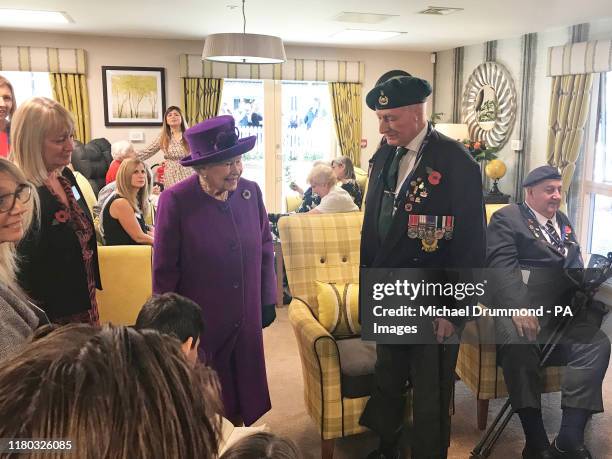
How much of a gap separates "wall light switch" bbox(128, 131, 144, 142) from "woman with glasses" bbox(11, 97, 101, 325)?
482 cm

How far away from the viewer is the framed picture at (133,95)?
20.4ft

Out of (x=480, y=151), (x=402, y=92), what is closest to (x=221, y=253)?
(x=402, y=92)

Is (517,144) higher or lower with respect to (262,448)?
higher

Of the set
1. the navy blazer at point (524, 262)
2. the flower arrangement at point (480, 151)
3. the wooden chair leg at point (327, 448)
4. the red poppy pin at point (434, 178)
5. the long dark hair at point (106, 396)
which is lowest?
the wooden chair leg at point (327, 448)

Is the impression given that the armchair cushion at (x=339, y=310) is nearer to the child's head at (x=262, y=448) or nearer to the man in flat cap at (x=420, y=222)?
the man in flat cap at (x=420, y=222)

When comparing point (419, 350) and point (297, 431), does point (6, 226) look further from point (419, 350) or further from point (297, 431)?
point (297, 431)

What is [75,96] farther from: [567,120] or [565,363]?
[565,363]

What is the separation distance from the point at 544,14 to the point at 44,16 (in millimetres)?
4277

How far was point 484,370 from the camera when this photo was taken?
8.21 ft

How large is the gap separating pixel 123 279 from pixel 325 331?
1352 mm

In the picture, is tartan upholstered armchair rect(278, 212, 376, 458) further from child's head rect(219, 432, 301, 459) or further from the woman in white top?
child's head rect(219, 432, 301, 459)

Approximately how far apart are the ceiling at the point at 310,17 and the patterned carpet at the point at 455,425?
2700 millimetres

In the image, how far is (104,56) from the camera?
6.16 metres

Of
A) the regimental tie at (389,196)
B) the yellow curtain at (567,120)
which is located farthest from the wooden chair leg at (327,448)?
the yellow curtain at (567,120)
